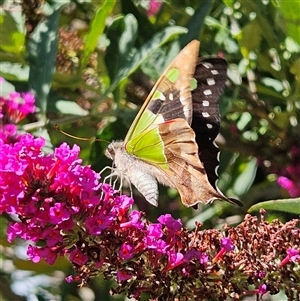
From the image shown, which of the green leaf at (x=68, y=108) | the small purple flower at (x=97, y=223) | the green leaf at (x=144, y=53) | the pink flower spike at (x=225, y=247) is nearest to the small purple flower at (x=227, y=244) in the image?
the pink flower spike at (x=225, y=247)

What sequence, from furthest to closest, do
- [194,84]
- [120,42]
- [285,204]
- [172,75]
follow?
1. [120,42]
2. [194,84]
3. [172,75]
4. [285,204]

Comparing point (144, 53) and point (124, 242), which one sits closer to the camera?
point (124, 242)

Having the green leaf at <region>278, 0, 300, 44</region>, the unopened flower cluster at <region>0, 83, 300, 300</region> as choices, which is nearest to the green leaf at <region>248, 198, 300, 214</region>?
the unopened flower cluster at <region>0, 83, 300, 300</region>

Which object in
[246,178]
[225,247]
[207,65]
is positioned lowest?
[246,178]

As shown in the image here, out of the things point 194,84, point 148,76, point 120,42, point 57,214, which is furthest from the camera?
point 148,76

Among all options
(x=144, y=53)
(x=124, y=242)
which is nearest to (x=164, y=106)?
(x=144, y=53)

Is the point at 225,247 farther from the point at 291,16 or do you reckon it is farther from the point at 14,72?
the point at 14,72

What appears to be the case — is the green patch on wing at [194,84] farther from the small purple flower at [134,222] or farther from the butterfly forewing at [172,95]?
the small purple flower at [134,222]
